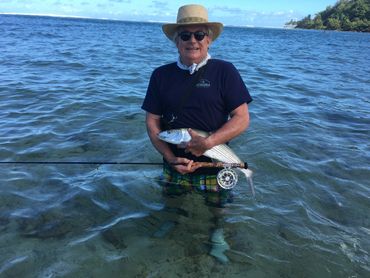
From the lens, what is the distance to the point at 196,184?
5578 millimetres

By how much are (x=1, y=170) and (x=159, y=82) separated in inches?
178

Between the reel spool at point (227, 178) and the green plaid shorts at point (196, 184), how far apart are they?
7.6 inches

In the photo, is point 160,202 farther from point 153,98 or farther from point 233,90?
point 233,90

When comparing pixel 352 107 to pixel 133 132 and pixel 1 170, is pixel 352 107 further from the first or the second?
pixel 1 170

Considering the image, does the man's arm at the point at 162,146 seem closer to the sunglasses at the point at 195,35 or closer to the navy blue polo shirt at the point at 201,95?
the navy blue polo shirt at the point at 201,95

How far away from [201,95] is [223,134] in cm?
62

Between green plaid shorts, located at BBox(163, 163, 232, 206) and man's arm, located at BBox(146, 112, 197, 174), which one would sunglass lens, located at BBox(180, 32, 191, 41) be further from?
green plaid shorts, located at BBox(163, 163, 232, 206)

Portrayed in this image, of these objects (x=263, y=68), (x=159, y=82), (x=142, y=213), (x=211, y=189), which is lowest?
(x=263, y=68)

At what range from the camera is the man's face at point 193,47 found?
4.93 meters

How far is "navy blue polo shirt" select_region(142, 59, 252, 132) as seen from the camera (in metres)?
5.01

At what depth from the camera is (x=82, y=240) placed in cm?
550

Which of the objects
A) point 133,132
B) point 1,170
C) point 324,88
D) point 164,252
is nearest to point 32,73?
point 133,132

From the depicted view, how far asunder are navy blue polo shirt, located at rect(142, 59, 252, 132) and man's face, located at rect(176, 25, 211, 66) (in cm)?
17

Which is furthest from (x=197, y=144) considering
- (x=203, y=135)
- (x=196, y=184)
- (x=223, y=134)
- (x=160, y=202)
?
(x=160, y=202)
